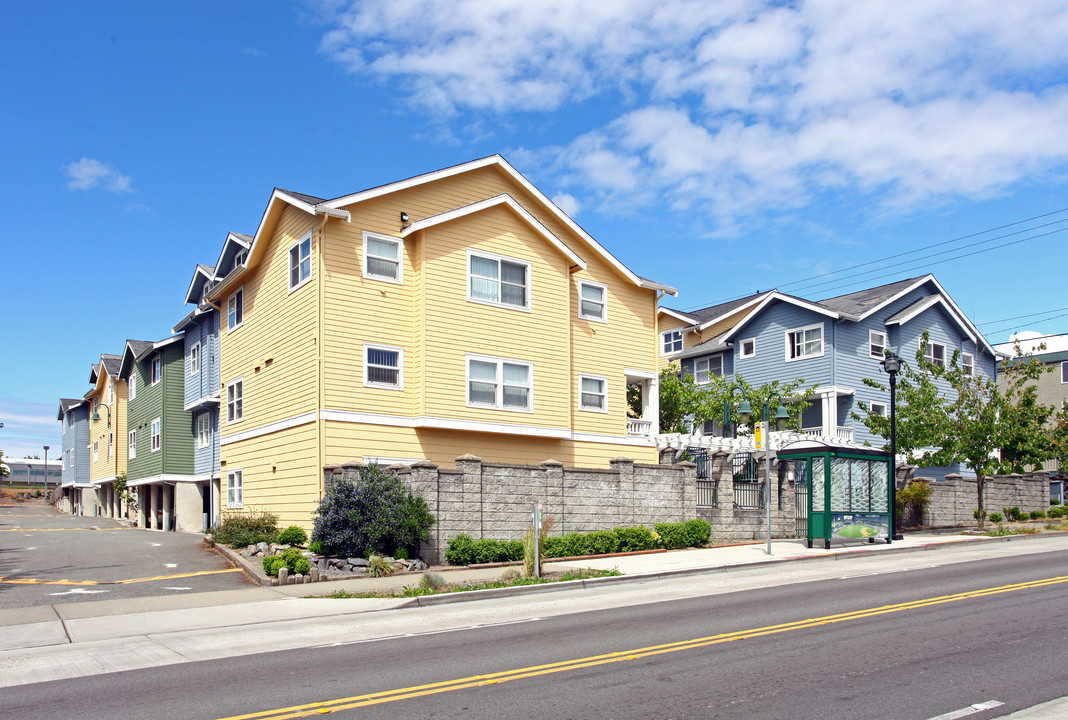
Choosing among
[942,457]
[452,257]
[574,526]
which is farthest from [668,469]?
[942,457]

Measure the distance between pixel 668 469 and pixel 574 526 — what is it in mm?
3783

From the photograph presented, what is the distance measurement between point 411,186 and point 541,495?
32.6 feet

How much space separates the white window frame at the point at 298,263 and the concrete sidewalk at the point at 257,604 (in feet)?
32.6

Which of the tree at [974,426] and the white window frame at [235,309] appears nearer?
the tree at [974,426]

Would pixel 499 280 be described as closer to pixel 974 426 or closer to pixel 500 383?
pixel 500 383

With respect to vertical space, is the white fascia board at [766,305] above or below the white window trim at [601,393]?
above

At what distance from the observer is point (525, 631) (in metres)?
12.3

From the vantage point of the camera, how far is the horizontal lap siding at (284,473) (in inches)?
949

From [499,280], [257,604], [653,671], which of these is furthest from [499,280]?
[653,671]

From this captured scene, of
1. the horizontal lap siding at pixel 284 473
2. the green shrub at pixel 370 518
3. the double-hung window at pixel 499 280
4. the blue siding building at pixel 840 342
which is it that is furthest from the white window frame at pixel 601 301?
the blue siding building at pixel 840 342

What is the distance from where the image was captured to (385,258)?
84.3 feet

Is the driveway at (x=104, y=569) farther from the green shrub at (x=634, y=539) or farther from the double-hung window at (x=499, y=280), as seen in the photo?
the double-hung window at (x=499, y=280)

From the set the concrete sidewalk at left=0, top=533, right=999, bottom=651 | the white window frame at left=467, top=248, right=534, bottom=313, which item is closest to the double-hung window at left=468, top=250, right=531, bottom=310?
the white window frame at left=467, top=248, right=534, bottom=313

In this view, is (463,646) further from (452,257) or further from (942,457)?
(942,457)
